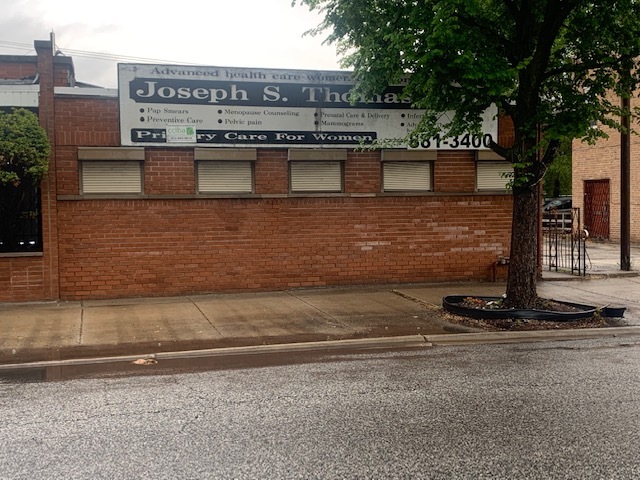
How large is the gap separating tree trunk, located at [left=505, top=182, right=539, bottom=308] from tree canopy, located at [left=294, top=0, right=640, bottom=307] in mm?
16

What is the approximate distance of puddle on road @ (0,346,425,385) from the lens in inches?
301

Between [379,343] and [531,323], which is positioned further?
[531,323]

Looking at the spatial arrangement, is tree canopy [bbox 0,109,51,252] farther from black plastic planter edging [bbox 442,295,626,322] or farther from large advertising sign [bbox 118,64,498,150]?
black plastic planter edging [bbox 442,295,626,322]

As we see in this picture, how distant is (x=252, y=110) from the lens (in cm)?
1341

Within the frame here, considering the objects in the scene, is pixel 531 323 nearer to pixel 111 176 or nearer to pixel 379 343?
pixel 379 343

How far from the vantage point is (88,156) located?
1262cm

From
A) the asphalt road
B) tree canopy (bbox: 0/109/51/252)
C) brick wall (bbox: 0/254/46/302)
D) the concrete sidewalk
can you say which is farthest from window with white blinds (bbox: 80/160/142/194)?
the asphalt road

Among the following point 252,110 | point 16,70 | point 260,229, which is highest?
point 16,70

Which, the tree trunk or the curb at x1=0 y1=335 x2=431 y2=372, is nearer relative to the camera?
the curb at x1=0 y1=335 x2=431 y2=372

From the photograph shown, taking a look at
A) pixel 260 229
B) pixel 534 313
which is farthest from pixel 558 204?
pixel 534 313

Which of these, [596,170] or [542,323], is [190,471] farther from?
[596,170]

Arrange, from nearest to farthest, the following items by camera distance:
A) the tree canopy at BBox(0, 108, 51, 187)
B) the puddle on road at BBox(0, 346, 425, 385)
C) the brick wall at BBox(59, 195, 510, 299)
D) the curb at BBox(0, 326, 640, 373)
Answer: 1. the puddle on road at BBox(0, 346, 425, 385)
2. the curb at BBox(0, 326, 640, 373)
3. the tree canopy at BBox(0, 108, 51, 187)
4. the brick wall at BBox(59, 195, 510, 299)

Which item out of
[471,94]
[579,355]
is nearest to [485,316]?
[579,355]

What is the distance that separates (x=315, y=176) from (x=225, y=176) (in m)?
1.88
